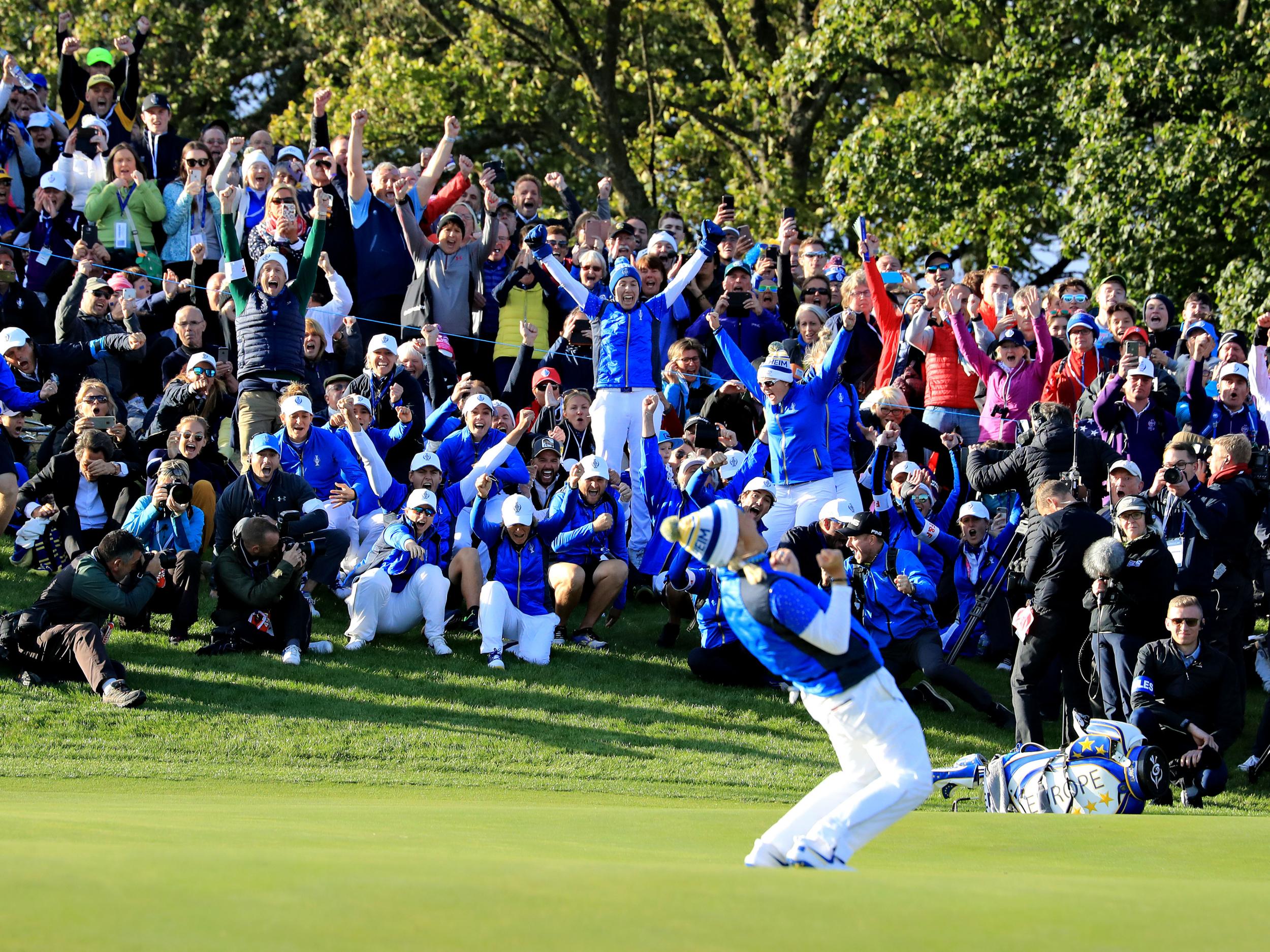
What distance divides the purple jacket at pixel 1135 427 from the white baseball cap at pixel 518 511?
203 inches

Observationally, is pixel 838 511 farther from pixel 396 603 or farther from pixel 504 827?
pixel 504 827

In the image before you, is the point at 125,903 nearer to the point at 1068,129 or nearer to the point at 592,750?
the point at 592,750

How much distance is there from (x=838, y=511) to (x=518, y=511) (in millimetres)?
2840

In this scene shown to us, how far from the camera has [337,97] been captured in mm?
31359

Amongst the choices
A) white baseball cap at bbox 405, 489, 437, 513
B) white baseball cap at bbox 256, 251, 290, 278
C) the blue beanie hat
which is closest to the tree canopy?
the blue beanie hat

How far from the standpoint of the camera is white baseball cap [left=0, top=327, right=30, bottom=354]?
1472 centimetres

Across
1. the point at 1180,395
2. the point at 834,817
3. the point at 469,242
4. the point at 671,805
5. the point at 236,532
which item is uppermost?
the point at 469,242

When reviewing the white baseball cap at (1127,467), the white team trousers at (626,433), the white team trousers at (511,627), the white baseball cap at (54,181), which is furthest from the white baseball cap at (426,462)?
the white baseball cap at (54,181)

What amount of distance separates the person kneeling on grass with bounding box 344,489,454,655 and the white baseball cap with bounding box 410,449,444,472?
10.0 inches

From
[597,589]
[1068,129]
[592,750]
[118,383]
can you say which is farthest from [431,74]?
[592,750]

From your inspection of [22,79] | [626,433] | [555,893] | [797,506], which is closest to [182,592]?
[626,433]

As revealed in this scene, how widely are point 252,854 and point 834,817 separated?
257 cm

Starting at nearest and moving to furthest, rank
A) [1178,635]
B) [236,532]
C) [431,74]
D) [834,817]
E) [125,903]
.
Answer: [125,903] < [834,817] < [1178,635] < [236,532] < [431,74]

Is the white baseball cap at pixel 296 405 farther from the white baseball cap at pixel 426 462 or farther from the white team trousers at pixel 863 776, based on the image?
the white team trousers at pixel 863 776
